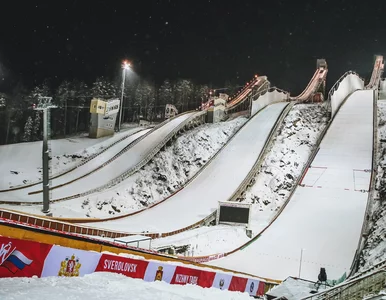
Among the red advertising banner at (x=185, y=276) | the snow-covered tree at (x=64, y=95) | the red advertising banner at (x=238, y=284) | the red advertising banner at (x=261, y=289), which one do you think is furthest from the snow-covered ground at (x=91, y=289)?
the snow-covered tree at (x=64, y=95)

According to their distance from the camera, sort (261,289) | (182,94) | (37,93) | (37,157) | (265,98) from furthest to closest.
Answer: (182,94), (37,93), (265,98), (37,157), (261,289)

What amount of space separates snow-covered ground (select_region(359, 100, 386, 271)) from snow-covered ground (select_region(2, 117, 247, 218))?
12495mm

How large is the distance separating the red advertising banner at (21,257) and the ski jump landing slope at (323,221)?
1032cm

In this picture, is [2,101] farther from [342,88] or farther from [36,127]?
[342,88]

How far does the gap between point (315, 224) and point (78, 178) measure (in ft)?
49.5

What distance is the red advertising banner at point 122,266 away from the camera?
741cm

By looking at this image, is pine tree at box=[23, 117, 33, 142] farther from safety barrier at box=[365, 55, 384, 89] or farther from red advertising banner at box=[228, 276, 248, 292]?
safety barrier at box=[365, 55, 384, 89]

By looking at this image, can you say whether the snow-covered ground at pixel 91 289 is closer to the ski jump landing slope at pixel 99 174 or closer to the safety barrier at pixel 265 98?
the ski jump landing slope at pixel 99 174

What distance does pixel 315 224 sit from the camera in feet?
67.2

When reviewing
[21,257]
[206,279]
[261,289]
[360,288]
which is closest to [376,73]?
[261,289]

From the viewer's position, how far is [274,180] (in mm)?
27109

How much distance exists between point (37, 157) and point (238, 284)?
21.2m

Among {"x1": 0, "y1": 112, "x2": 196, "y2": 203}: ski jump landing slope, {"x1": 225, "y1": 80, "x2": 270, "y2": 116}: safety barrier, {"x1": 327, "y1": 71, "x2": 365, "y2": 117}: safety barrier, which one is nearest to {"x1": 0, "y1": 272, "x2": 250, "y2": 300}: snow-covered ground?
{"x1": 0, "y1": 112, "x2": 196, "y2": 203}: ski jump landing slope

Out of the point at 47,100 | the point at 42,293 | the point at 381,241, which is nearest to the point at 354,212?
the point at 381,241
